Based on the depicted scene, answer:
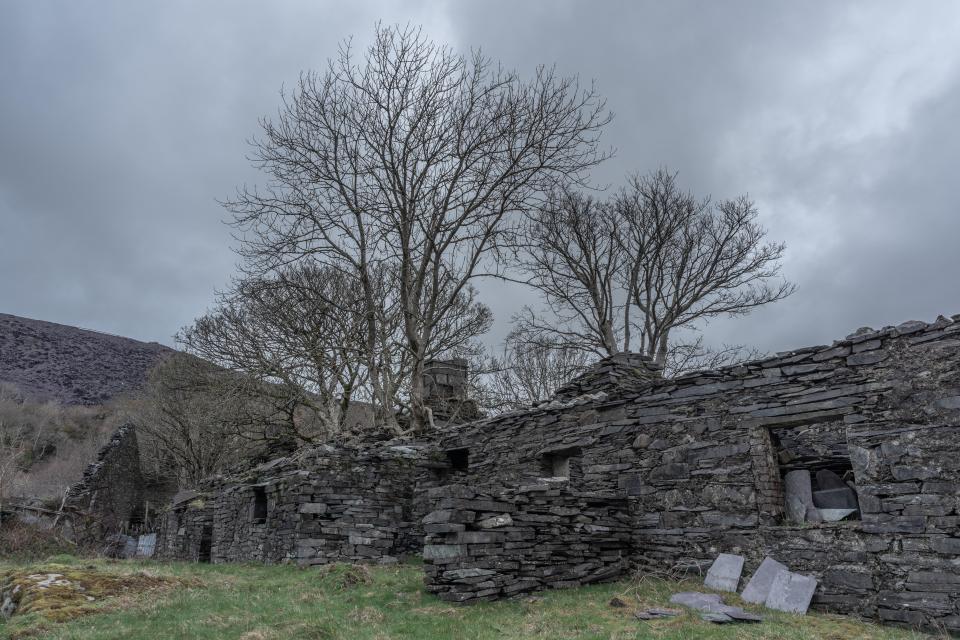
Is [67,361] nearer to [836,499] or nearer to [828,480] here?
[828,480]

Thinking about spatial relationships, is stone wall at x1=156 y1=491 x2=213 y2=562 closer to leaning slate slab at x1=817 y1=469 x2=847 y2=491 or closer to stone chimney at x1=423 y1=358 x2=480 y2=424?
stone chimney at x1=423 y1=358 x2=480 y2=424

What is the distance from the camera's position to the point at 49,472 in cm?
4022

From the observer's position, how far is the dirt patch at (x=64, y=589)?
666cm

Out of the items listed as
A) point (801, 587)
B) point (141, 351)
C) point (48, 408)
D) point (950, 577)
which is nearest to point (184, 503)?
point (801, 587)

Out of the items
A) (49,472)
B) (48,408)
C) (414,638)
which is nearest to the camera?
(414,638)

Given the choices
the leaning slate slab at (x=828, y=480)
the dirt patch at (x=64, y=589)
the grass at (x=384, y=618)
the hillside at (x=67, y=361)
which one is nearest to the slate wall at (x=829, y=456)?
the leaning slate slab at (x=828, y=480)

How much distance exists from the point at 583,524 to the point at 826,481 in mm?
3309

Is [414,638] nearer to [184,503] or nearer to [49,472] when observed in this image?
[184,503]

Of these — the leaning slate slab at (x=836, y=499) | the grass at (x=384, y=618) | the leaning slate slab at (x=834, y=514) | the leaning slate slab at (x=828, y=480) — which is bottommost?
the grass at (x=384, y=618)

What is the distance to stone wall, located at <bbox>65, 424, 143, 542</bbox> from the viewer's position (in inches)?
879

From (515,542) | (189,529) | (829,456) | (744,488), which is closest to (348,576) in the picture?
(515,542)

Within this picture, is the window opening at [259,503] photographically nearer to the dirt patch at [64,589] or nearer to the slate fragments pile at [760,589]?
the dirt patch at [64,589]

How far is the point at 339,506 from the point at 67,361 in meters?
64.1

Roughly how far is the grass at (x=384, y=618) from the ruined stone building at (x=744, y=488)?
477mm
